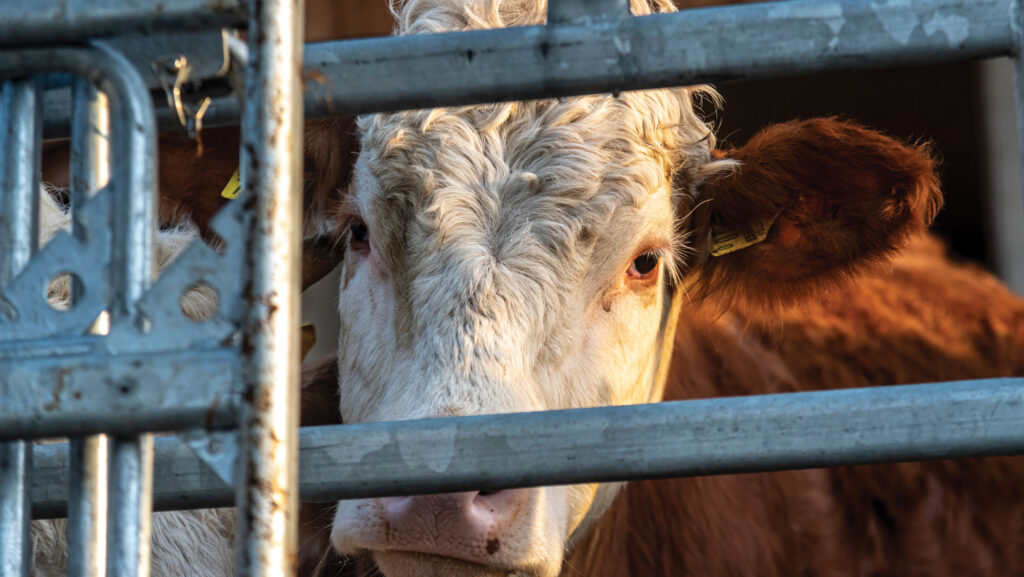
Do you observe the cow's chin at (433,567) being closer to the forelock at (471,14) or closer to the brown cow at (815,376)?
the brown cow at (815,376)

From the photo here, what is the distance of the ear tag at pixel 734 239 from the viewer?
7.79 ft

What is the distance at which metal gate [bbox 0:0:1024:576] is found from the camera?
0.77 m

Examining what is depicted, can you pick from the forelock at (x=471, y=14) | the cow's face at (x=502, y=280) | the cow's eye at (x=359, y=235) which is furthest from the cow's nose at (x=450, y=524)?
the forelock at (x=471, y=14)

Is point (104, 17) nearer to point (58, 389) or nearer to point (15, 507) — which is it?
point (58, 389)

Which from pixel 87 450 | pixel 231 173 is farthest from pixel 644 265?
pixel 87 450

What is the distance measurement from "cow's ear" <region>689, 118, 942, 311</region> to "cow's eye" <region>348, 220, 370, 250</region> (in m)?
0.69

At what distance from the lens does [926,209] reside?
2262mm

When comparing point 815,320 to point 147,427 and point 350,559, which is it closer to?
point 350,559

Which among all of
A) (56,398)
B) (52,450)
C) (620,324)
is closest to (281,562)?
(56,398)

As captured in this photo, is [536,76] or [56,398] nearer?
[56,398]

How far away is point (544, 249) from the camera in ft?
6.25

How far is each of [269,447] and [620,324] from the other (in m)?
1.36

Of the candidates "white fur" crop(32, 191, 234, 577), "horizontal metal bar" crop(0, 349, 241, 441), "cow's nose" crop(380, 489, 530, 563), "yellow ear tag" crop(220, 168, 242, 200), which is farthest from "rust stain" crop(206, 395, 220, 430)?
"yellow ear tag" crop(220, 168, 242, 200)

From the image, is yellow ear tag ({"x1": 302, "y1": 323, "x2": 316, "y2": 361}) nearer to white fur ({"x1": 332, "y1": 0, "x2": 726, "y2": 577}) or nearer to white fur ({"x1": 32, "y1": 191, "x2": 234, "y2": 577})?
white fur ({"x1": 332, "y1": 0, "x2": 726, "y2": 577})
